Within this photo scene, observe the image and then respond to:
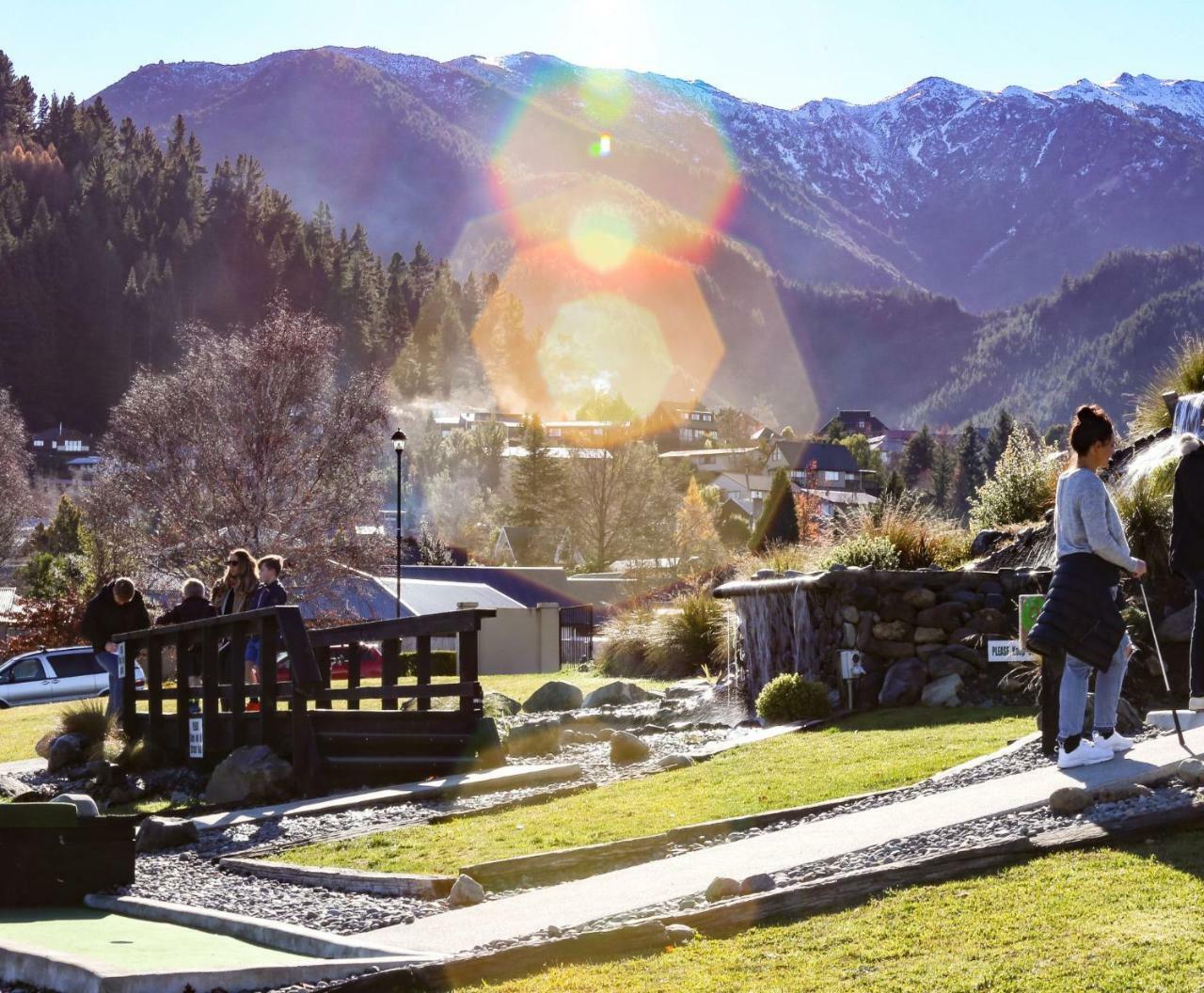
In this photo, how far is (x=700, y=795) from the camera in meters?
9.76

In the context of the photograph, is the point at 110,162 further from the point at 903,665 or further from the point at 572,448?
the point at 903,665

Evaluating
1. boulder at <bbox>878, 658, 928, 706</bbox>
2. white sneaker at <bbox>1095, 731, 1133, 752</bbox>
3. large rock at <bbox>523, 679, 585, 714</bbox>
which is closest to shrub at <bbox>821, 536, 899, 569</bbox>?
boulder at <bbox>878, 658, 928, 706</bbox>

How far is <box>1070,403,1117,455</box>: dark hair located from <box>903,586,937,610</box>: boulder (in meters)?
6.95

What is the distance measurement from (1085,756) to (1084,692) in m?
0.33

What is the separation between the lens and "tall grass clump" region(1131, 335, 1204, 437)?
49.7 feet

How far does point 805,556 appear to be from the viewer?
1881cm

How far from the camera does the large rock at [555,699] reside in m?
18.9

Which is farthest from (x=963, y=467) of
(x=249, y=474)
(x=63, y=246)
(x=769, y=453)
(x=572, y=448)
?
(x=249, y=474)

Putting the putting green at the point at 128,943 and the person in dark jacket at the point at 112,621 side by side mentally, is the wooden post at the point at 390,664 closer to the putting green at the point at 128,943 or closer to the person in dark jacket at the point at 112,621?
the person in dark jacket at the point at 112,621

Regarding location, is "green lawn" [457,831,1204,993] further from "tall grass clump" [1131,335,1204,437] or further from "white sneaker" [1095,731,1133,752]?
"tall grass clump" [1131,335,1204,437]

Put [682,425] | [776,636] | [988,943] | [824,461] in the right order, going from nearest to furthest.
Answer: [988,943] → [776,636] → [824,461] → [682,425]

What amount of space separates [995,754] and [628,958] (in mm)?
4279

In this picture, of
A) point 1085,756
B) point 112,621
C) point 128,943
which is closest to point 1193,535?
point 1085,756

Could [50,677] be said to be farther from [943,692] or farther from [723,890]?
[723,890]
